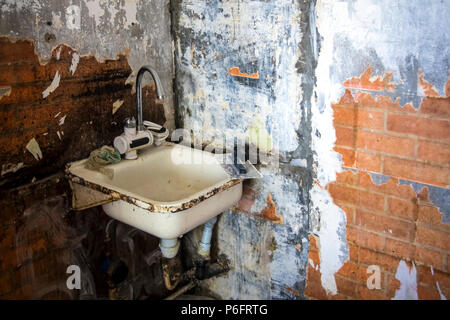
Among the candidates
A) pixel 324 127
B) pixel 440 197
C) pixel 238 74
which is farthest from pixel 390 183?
pixel 238 74

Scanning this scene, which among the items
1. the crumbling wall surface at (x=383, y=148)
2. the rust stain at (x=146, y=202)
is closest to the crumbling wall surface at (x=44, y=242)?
the rust stain at (x=146, y=202)

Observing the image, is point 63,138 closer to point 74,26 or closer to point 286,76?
point 74,26

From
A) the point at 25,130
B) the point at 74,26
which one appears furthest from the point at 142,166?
the point at 74,26

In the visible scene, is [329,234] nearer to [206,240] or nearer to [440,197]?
[440,197]

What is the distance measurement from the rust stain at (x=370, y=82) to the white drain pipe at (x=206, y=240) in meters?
0.88

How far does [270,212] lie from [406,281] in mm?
634

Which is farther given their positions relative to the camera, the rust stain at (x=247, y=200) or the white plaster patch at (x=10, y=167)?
the rust stain at (x=247, y=200)

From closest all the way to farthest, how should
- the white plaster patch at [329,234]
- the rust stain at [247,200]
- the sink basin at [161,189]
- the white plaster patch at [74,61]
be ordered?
the sink basin at [161,189] → the white plaster patch at [74,61] → the white plaster patch at [329,234] → the rust stain at [247,200]

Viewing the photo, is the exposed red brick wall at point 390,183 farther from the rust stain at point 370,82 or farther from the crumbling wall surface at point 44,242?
the crumbling wall surface at point 44,242

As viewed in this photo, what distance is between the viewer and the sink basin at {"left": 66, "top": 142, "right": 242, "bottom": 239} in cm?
162

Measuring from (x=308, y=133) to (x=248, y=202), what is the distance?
0.48 m

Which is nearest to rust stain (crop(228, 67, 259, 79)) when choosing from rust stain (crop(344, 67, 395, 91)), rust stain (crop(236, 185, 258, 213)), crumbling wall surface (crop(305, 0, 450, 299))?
crumbling wall surface (crop(305, 0, 450, 299))

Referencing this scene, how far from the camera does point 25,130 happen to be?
161cm

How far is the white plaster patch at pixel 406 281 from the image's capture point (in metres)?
1.70
